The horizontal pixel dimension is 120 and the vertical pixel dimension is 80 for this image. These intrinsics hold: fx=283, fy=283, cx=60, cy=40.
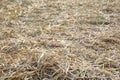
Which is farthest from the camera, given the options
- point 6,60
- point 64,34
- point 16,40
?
point 64,34

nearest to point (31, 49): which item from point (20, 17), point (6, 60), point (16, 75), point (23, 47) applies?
point (23, 47)

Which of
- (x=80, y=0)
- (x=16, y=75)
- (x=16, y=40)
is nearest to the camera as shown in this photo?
(x=16, y=75)

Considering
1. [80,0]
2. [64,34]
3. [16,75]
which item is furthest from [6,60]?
[80,0]

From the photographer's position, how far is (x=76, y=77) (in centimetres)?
179

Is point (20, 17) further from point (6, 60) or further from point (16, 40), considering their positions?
point (6, 60)

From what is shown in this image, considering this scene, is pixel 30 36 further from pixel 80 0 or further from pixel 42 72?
pixel 80 0

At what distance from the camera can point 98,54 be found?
6.99 ft

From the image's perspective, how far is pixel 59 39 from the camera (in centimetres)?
237

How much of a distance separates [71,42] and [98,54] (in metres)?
0.29

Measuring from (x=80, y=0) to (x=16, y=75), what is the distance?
2.10m

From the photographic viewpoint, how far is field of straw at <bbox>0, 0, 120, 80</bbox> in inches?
72.3

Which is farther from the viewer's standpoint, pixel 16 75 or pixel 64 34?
pixel 64 34

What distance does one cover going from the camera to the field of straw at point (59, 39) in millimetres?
1836

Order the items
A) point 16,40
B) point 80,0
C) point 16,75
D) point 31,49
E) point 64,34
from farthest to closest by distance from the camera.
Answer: point 80,0, point 64,34, point 16,40, point 31,49, point 16,75
